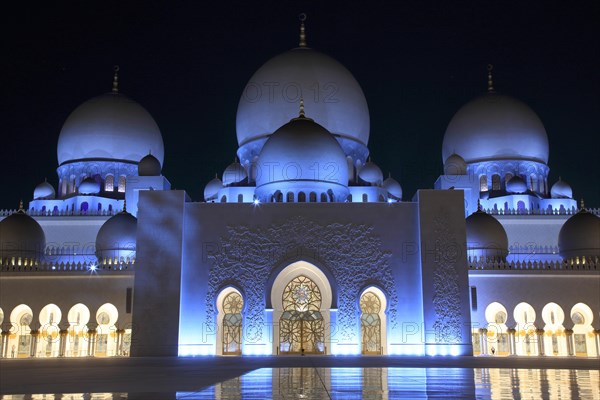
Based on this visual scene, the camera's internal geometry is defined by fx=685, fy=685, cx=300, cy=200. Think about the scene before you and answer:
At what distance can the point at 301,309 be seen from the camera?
55.6 ft

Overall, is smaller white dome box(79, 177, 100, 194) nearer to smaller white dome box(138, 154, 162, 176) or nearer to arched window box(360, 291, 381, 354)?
smaller white dome box(138, 154, 162, 176)

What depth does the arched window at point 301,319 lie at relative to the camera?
16.6 metres

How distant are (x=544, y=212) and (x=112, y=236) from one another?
551 inches

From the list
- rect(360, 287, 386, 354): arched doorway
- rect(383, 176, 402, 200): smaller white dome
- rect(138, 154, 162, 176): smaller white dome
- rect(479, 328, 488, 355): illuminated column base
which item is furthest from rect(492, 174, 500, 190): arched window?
rect(138, 154, 162, 176): smaller white dome

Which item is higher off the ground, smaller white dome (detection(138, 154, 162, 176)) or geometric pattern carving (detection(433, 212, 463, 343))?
smaller white dome (detection(138, 154, 162, 176))

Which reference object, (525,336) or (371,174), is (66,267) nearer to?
(371,174)

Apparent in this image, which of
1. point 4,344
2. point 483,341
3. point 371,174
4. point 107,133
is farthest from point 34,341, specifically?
point 483,341

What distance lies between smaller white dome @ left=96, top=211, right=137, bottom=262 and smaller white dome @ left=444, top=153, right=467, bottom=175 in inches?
398

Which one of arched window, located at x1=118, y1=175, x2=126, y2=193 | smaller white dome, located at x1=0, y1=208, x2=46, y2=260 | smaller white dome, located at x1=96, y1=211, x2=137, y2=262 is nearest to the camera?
smaller white dome, located at x1=96, y1=211, x2=137, y2=262

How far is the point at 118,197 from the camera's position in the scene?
78.9 ft

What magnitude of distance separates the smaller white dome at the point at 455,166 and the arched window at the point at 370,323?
271 inches

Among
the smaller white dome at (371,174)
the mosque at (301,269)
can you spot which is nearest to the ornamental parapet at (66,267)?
the mosque at (301,269)

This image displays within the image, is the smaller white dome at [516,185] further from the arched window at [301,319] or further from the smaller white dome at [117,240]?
the smaller white dome at [117,240]

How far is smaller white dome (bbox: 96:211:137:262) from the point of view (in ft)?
63.6
